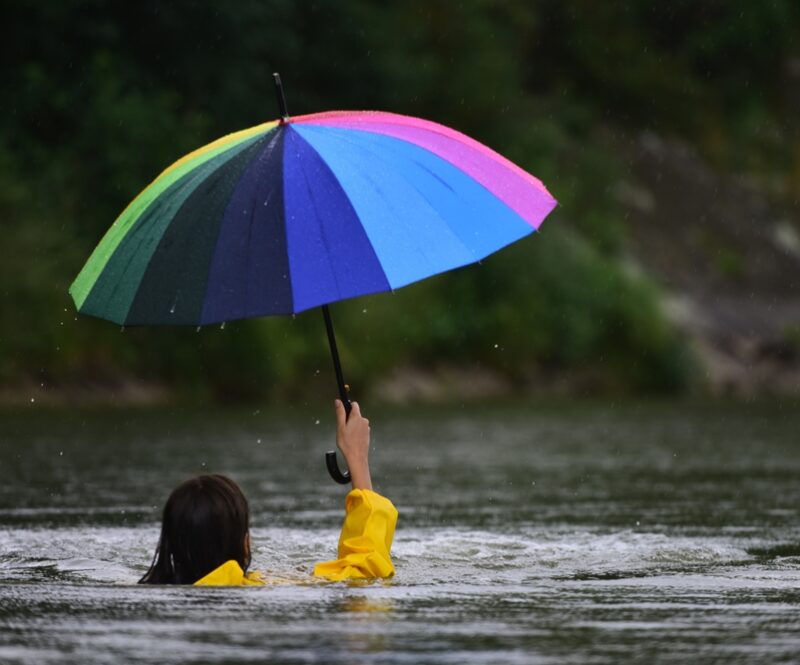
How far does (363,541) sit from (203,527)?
0.99 metres

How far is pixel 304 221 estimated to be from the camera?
872 centimetres

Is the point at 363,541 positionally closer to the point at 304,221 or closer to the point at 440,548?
the point at 304,221

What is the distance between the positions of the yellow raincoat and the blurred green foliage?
76.2 feet

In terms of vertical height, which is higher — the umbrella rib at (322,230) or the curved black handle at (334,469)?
the umbrella rib at (322,230)

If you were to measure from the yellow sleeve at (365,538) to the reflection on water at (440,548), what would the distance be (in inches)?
4.1

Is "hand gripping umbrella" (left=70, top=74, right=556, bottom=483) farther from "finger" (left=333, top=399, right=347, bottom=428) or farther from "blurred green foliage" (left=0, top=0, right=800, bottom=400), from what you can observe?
"blurred green foliage" (left=0, top=0, right=800, bottom=400)

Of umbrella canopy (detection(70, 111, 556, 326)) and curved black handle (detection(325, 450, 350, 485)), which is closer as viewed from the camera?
umbrella canopy (detection(70, 111, 556, 326))

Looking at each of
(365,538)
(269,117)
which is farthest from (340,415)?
(269,117)

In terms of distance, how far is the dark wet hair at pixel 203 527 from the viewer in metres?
7.88

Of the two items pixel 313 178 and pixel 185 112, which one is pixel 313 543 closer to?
pixel 313 178

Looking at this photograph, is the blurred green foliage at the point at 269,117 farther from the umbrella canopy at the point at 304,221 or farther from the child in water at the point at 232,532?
the child in water at the point at 232,532

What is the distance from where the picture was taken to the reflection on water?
7.26 metres

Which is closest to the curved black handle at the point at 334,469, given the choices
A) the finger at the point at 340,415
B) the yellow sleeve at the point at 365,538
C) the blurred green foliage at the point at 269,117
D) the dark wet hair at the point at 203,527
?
the finger at the point at 340,415

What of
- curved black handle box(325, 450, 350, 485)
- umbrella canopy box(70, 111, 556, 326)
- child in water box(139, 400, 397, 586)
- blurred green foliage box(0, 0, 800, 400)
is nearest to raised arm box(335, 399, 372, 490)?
child in water box(139, 400, 397, 586)
